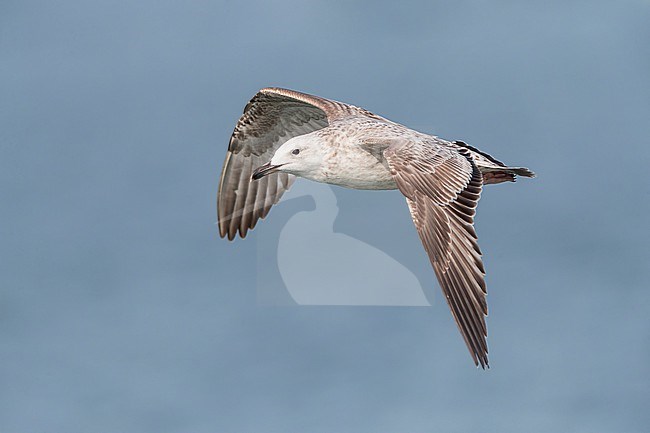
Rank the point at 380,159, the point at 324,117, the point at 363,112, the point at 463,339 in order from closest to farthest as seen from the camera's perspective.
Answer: the point at 463,339
the point at 380,159
the point at 363,112
the point at 324,117

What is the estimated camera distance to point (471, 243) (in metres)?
21.7

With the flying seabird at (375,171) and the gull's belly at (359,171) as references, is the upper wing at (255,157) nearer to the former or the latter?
the flying seabird at (375,171)

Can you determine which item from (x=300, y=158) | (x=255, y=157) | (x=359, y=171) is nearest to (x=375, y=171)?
(x=359, y=171)

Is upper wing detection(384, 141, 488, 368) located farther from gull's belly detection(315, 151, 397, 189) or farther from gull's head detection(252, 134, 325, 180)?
gull's head detection(252, 134, 325, 180)

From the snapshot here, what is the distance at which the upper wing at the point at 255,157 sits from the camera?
2798cm

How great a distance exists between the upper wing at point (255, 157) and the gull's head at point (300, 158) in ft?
11.7

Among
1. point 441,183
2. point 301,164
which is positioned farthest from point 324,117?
point 441,183

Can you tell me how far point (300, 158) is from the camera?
24.1 metres

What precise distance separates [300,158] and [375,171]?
136cm

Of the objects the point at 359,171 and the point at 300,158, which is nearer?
the point at 359,171

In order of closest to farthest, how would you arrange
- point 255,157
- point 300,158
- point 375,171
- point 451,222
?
point 451,222, point 375,171, point 300,158, point 255,157

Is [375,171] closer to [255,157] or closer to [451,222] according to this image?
[451,222]

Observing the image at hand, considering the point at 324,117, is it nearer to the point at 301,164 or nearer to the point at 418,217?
the point at 301,164

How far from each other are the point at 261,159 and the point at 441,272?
796 cm
